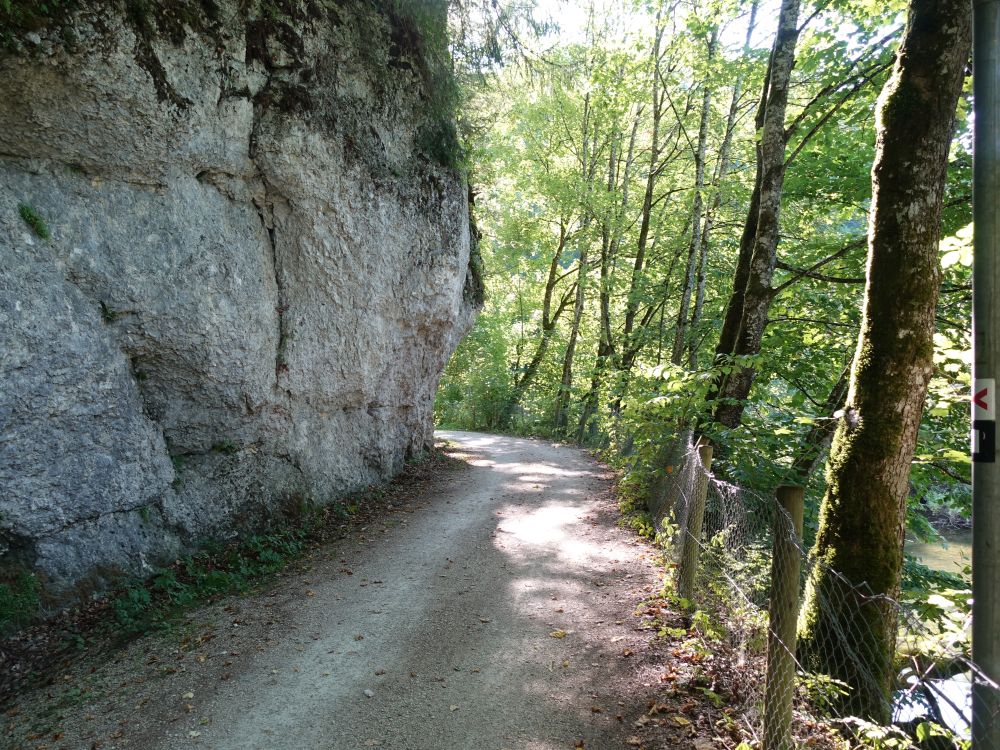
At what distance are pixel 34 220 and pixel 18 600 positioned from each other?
3718 mm

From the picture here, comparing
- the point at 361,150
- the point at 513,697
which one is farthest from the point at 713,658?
the point at 361,150

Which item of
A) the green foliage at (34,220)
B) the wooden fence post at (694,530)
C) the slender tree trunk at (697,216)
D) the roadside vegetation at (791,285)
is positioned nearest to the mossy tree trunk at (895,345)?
the roadside vegetation at (791,285)

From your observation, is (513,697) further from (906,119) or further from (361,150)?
(361,150)

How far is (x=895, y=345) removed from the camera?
13.5 ft

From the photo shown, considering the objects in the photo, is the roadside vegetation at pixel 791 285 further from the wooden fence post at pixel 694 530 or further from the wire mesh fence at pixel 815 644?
the wooden fence post at pixel 694 530

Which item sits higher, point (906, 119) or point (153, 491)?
point (906, 119)

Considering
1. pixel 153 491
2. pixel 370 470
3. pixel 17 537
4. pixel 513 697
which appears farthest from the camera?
pixel 370 470

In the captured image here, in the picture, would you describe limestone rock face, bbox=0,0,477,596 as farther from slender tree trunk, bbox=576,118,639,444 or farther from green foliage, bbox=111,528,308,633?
slender tree trunk, bbox=576,118,639,444

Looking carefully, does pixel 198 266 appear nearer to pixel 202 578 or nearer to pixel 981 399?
pixel 202 578

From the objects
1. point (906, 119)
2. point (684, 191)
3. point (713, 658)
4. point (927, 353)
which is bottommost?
point (713, 658)

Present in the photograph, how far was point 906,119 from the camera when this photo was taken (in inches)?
164

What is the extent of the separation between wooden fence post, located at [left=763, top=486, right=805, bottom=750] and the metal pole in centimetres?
94

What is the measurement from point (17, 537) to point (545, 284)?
24.1 m

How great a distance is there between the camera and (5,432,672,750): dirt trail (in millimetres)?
4223
